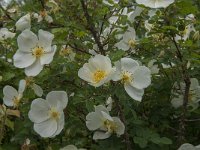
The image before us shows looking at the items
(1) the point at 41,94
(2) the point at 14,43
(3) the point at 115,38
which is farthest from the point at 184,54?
(2) the point at 14,43

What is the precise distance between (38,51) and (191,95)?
26.3 inches

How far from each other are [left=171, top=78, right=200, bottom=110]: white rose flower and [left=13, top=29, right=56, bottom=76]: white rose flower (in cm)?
55

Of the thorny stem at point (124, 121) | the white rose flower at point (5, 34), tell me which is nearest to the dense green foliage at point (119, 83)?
the thorny stem at point (124, 121)

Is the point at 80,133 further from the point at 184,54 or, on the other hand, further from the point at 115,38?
the point at 184,54

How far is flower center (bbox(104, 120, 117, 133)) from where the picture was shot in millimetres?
1585

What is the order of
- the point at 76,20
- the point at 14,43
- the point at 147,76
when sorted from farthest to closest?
the point at 14,43
the point at 76,20
the point at 147,76

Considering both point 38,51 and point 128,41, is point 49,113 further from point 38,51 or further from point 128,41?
point 128,41

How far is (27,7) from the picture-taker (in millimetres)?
1728

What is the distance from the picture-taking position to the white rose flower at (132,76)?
1.51 m

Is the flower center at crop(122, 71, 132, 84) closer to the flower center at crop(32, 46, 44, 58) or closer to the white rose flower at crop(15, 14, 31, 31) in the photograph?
the flower center at crop(32, 46, 44, 58)

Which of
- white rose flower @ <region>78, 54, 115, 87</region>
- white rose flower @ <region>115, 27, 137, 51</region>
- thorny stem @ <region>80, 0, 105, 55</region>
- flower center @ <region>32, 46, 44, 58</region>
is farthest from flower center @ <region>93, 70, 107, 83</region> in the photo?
white rose flower @ <region>115, 27, 137, 51</region>

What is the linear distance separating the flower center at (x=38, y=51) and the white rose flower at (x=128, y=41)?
359 mm

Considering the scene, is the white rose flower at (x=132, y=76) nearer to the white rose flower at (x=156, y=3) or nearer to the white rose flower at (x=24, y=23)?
the white rose flower at (x=156, y=3)

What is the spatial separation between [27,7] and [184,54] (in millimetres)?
654
